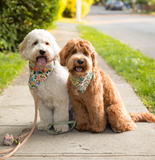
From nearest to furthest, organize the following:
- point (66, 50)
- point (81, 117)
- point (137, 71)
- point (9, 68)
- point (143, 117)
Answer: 1. point (66, 50)
2. point (81, 117)
3. point (143, 117)
4. point (137, 71)
5. point (9, 68)

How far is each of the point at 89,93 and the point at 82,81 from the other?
202 millimetres

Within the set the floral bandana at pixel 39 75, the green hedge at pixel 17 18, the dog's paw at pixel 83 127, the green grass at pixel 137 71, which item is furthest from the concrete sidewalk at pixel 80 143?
the green hedge at pixel 17 18

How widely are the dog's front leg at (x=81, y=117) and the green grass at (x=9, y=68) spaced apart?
2666 millimetres

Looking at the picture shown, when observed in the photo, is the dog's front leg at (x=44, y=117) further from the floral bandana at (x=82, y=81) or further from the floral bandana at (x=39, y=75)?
the floral bandana at (x=82, y=81)

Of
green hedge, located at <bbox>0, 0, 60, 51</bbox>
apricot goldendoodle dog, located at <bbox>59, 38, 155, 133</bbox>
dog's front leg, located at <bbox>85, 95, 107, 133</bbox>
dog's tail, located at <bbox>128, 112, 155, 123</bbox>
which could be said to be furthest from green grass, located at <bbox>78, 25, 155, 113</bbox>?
green hedge, located at <bbox>0, 0, 60, 51</bbox>

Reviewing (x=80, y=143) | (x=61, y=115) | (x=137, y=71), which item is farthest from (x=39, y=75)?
(x=137, y=71)

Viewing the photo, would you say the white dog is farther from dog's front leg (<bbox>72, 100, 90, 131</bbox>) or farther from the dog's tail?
the dog's tail

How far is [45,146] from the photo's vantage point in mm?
3068

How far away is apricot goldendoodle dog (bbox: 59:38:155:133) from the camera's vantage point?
9.96ft

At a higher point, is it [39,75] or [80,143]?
[39,75]

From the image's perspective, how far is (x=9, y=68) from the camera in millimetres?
6648

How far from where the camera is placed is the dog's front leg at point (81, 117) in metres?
3.41

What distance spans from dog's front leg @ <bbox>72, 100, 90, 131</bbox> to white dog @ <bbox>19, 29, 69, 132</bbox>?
15 cm

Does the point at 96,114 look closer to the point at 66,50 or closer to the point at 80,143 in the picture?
the point at 80,143
